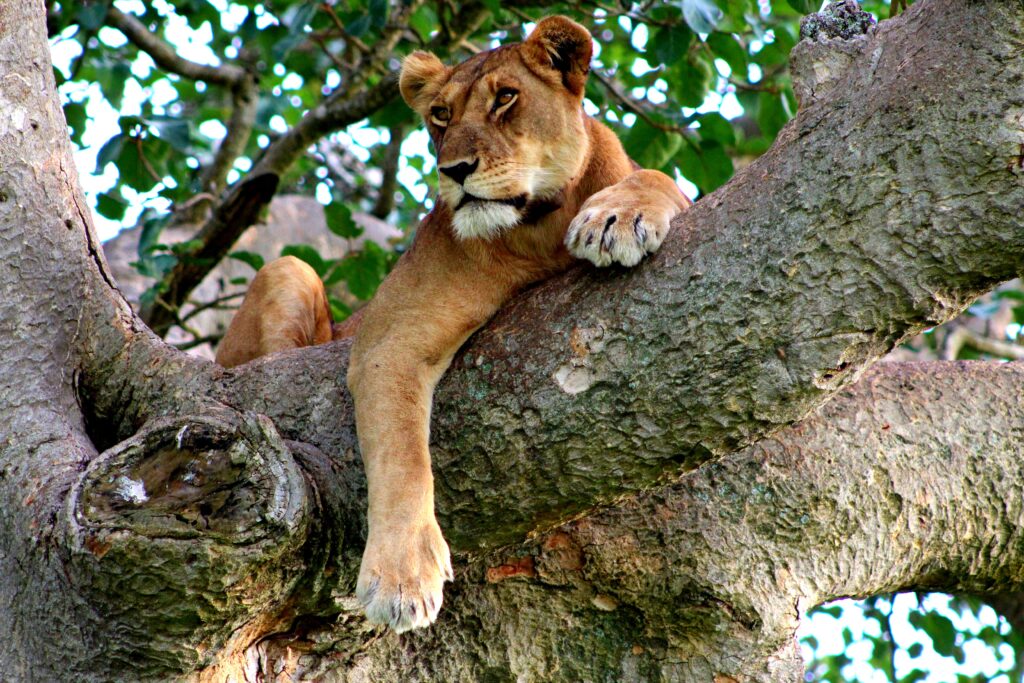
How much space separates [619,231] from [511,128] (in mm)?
903

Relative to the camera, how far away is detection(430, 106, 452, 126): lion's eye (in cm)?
375

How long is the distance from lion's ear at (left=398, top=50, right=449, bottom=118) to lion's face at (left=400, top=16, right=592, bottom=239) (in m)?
0.03

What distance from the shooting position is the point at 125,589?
244cm

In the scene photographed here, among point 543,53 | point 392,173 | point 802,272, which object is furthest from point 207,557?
point 392,173

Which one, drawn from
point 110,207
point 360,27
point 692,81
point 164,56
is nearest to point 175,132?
point 110,207

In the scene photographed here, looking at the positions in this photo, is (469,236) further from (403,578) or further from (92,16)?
(92,16)

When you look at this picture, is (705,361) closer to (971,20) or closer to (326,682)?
(971,20)

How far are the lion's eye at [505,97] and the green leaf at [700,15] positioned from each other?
37.8 inches

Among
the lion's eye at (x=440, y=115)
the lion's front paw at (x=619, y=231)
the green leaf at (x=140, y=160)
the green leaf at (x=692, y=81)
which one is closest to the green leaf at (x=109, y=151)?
→ the green leaf at (x=140, y=160)

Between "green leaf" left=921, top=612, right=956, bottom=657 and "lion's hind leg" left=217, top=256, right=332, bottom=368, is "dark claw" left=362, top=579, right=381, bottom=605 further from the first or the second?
"green leaf" left=921, top=612, right=956, bottom=657

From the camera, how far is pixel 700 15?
4.20m

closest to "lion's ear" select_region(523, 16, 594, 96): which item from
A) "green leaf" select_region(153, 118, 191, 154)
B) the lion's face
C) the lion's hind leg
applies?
the lion's face

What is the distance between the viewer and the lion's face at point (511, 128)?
3.43m

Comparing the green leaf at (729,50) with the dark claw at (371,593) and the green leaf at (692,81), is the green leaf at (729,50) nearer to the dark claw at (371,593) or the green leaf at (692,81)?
the green leaf at (692,81)
